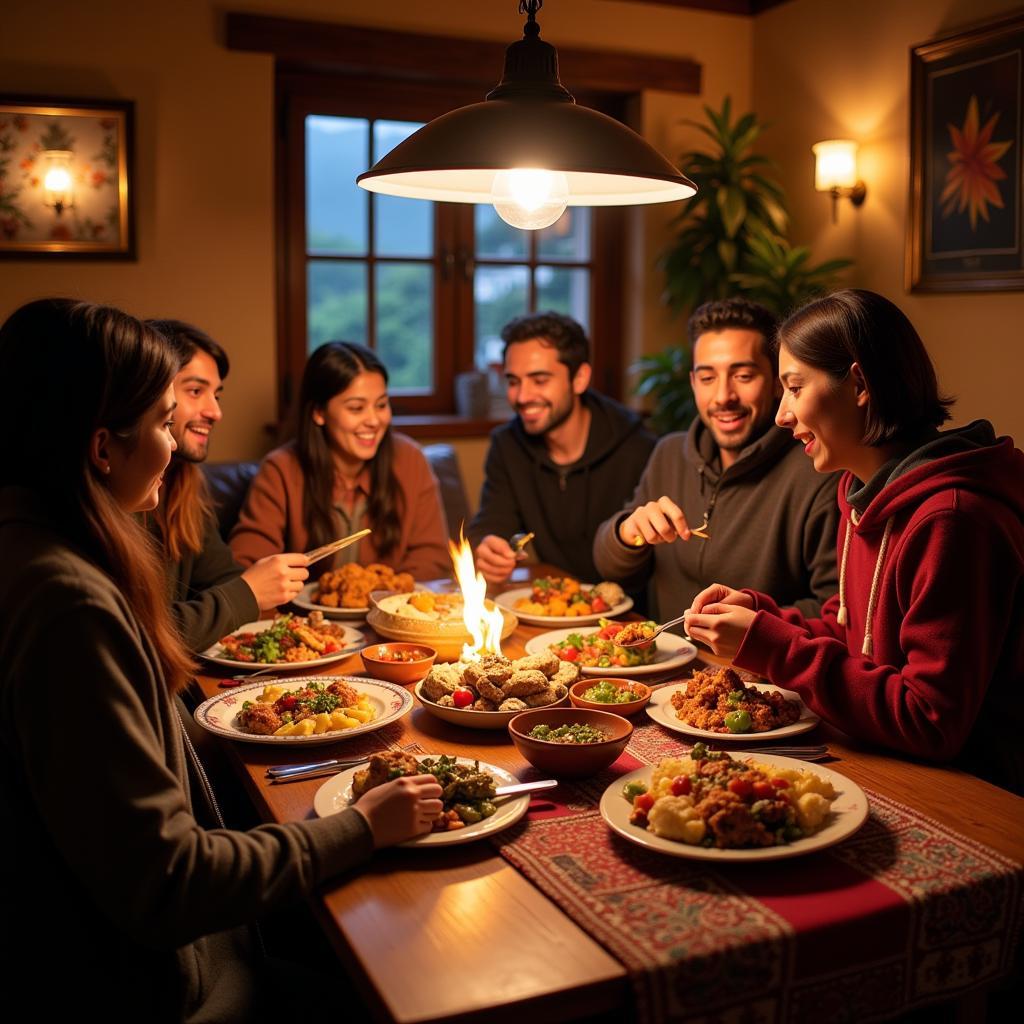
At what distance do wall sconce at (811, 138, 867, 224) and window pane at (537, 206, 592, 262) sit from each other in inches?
40.2

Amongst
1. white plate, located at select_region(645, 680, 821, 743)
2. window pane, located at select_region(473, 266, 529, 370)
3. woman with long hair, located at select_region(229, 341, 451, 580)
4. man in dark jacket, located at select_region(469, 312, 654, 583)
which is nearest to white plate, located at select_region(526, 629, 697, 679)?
white plate, located at select_region(645, 680, 821, 743)

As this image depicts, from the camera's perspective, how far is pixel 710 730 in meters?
1.68

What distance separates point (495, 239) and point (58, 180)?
5.76 ft

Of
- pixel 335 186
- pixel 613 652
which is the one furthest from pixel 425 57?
pixel 613 652

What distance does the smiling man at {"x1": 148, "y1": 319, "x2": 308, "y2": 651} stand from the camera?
2.21 metres

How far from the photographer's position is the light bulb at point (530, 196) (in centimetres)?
186

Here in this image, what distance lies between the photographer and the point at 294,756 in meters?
1.67

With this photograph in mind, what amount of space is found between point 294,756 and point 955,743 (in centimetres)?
96

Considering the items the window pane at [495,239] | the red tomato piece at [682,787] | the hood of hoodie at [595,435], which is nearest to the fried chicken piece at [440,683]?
the red tomato piece at [682,787]

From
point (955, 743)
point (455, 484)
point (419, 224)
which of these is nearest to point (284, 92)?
point (419, 224)

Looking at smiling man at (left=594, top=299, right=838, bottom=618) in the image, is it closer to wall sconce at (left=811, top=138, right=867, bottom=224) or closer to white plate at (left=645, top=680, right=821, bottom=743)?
white plate at (left=645, top=680, right=821, bottom=743)

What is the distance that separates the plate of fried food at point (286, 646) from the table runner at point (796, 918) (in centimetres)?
86

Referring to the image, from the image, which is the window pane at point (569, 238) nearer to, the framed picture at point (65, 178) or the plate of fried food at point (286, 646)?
the framed picture at point (65, 178)

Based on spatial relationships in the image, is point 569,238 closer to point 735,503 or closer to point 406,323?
point 406,323
